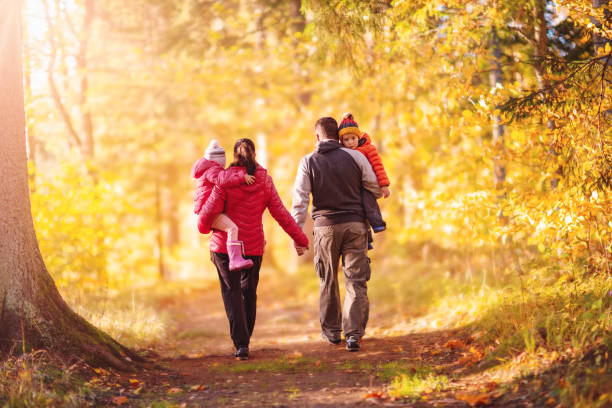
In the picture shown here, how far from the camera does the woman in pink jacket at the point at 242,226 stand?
5473 mm

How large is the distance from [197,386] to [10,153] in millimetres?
2741

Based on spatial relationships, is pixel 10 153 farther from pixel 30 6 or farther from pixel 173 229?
pixel 173 229

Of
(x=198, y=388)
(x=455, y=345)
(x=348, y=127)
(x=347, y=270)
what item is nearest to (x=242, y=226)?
(x=347, y=270)

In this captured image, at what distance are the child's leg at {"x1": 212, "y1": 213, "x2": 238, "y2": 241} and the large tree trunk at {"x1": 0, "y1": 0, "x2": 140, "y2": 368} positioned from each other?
1.56 m

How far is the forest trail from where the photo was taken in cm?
407

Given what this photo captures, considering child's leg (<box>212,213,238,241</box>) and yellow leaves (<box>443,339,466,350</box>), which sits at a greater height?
child's leg (<box>212,213,238,241</box>)

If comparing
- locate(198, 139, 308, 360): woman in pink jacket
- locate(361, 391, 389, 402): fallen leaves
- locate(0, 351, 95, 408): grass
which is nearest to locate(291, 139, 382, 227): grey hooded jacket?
locate(198, 139, 308, 360): woman in pink jacket

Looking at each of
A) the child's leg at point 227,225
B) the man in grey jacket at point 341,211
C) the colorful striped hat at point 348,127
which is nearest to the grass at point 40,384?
the child's leg at point 227,225

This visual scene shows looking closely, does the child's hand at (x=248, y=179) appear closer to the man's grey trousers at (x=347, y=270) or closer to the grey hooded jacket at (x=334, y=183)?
the grey hooded jacket at (x=334, y=183)

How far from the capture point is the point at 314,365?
16.9 feet

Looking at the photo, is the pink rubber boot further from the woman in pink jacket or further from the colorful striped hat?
the colorful striped hat

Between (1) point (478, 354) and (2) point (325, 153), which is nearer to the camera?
(1) point (478, 354)

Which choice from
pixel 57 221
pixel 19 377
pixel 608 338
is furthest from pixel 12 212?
pixel 608 338

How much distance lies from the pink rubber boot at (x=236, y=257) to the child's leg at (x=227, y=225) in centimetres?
6
